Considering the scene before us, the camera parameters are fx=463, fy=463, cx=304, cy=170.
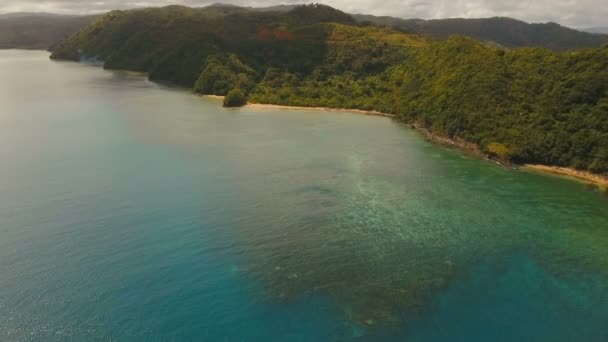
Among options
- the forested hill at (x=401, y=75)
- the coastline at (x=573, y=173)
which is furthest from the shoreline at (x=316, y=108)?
the coastline at (x=573, y=173)

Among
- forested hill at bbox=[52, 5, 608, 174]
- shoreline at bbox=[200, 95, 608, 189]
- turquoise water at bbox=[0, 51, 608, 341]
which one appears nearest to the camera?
turquoise water at bbox=[0, 51, 608, 341]

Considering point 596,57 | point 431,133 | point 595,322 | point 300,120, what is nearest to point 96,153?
point 300,120

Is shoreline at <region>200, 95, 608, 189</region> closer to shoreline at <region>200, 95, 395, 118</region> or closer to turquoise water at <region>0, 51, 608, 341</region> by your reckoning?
shoreline at <region>200, 95, 395, 118</region>

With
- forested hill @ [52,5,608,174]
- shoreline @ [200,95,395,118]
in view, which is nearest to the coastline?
forested hill @ [52,5,608,174]

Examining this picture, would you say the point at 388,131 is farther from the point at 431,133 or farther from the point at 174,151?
the point at 174,151

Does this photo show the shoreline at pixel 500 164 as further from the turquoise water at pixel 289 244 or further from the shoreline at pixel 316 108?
the turquoise water at pixel 289 244

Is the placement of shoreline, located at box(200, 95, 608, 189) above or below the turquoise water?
above
